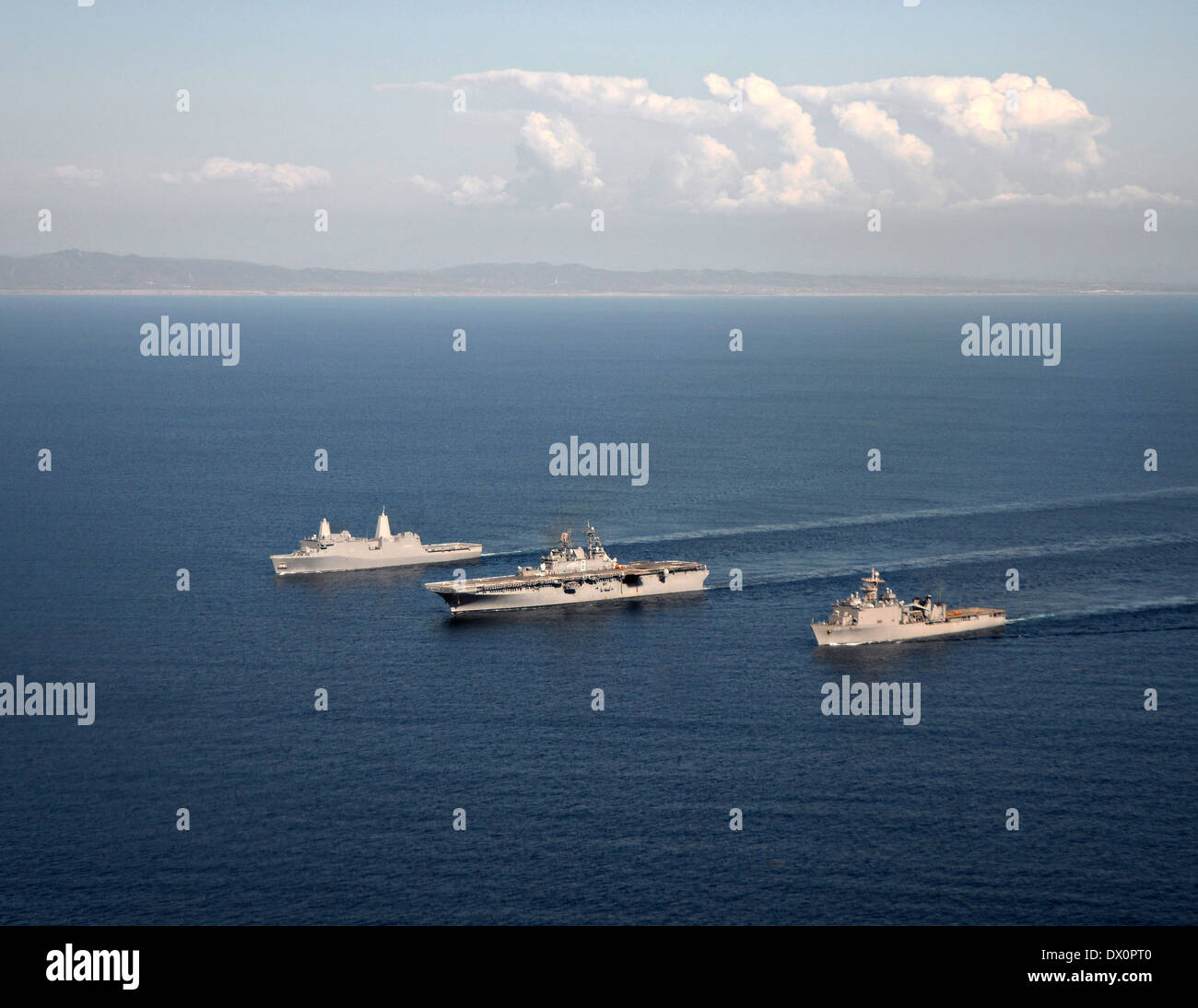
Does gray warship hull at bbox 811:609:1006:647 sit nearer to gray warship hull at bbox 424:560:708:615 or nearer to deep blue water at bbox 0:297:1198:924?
deep blue water at bbox 0:297:1198:924

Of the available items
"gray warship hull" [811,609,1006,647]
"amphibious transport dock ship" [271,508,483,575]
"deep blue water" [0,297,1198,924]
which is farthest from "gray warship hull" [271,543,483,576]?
"gray warship hull" [811,609,1006,647]

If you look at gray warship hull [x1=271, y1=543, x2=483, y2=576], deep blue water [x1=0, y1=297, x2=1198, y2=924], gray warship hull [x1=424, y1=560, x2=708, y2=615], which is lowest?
deep blue water [x1=0, y1=297, x2=1198, y2=924]

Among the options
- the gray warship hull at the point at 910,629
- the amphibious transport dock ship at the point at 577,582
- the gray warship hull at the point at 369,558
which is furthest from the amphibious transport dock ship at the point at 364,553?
the gray warship hull at the point at 910,629

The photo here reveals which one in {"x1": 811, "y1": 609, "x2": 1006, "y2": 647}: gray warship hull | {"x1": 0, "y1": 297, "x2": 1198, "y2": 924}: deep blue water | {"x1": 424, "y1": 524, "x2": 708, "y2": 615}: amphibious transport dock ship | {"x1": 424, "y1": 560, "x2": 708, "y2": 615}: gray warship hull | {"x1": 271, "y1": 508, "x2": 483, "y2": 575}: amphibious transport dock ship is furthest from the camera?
{"x1": 271, "y1": 508, "x2": 483, "y2": 575}: amphibious transport dock ship

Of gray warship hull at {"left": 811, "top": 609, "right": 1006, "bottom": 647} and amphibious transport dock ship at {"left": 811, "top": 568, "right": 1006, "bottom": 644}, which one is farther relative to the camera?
amphibious transport dock ship at {"left": 811, "top": 568, "right": 1006, "bottom": 644}

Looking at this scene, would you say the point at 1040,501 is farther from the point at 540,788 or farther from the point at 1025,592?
the point at 540,788

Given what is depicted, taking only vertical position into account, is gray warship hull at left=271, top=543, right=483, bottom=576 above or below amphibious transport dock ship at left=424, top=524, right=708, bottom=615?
above

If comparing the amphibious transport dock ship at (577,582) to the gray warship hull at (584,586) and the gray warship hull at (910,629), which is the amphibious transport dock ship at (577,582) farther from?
the gray warship hull at (910,629)

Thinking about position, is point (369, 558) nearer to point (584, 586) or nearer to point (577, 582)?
point (577, 582)
